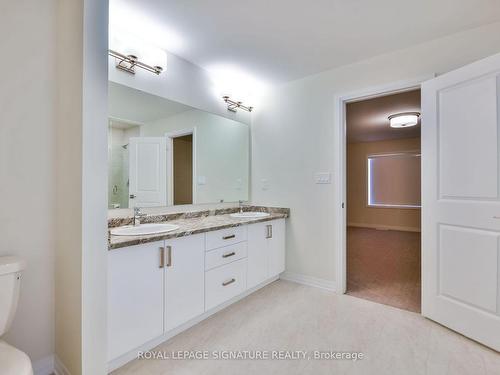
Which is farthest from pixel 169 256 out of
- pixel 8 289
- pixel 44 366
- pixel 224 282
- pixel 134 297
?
pixel 44 366

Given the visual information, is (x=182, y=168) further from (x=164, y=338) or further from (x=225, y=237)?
(x=164, y=338)

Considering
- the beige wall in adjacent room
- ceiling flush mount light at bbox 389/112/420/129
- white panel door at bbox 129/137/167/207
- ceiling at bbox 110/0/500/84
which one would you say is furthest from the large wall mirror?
the beige wall in adjacent room

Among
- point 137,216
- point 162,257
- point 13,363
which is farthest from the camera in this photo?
point 137,216

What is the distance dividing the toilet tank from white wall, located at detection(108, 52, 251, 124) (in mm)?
1378

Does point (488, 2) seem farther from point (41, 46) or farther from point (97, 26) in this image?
point (41, 46)

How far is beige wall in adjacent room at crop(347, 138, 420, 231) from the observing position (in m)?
6.22

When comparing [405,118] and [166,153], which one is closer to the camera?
[166,153]

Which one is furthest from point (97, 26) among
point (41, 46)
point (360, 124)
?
point (360, 124)

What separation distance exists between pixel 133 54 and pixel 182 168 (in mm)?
1017

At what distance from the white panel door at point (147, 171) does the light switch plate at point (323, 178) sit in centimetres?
155

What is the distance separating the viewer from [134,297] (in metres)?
1.52

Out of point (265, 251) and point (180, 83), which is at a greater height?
point (180, 83)

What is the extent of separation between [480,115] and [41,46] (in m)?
2.83

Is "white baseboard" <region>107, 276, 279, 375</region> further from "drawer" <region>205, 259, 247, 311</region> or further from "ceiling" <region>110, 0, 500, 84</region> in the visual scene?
"ceiling" <region>110, 0, 500, 84</region>
